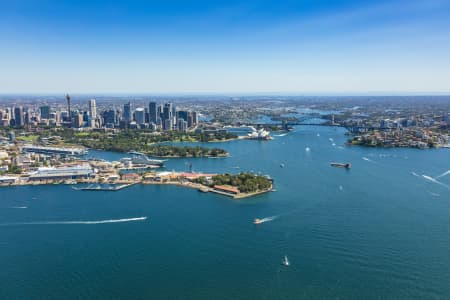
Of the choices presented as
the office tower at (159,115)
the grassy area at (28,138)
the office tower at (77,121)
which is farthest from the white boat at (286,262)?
the office tower at (77,121)

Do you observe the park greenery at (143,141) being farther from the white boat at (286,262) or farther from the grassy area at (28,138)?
the white boat at (286,262)

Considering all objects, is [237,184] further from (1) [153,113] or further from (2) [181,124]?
(1) [153,113]

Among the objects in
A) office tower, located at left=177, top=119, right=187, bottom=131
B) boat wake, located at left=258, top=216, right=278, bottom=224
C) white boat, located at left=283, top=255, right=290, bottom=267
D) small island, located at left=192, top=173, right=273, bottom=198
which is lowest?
white boat, located at left=283, top=255, right=290, bottom=267

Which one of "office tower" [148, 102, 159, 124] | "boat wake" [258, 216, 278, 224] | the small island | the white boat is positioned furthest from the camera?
"office tower" [148, 102, 159, 124]

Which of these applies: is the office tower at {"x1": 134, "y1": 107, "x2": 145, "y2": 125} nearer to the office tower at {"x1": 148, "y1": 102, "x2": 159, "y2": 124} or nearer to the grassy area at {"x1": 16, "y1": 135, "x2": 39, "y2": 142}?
the office tower at {"x1": 148, "y1": 102, "x2": 159, "y2": 124}

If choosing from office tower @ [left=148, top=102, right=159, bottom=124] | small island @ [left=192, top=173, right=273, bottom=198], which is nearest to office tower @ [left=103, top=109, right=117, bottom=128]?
office tower @ [left=148, top=102, right=159, bottom=124]

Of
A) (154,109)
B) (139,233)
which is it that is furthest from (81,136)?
(139,233)

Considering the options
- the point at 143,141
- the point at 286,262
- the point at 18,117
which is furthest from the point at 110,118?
the point at 286,262
